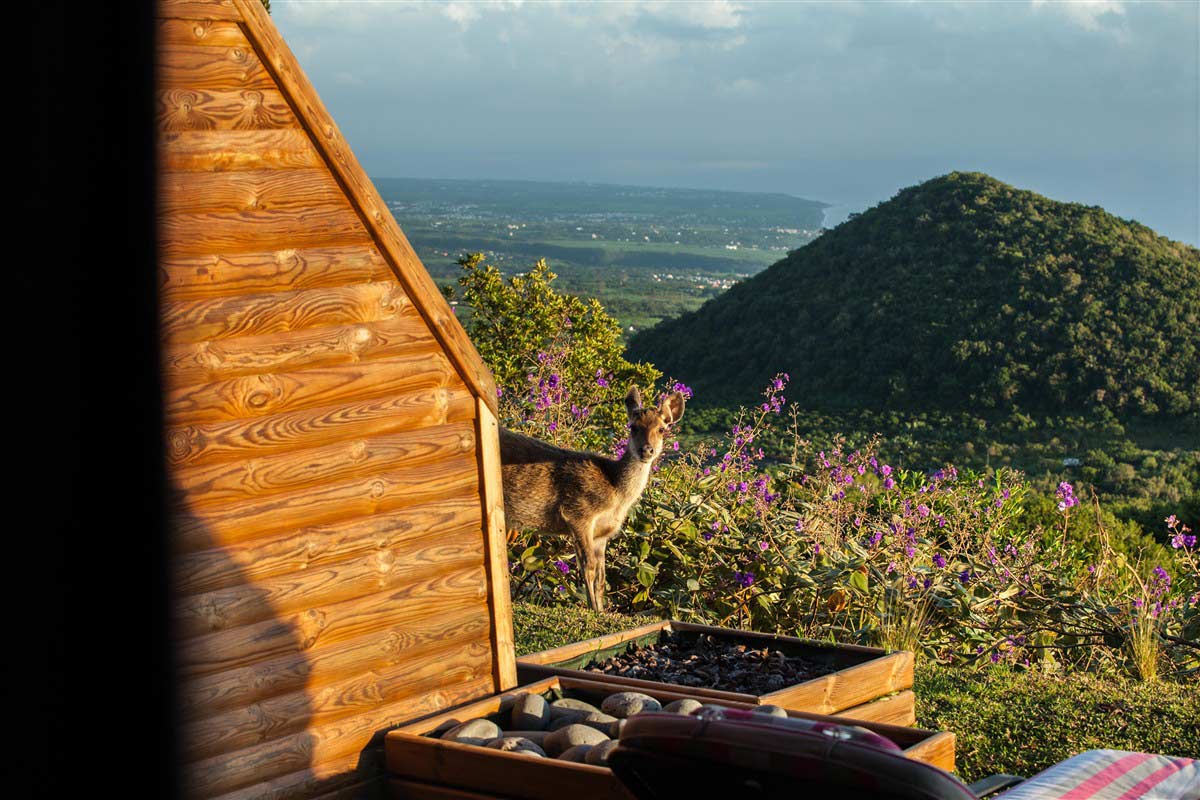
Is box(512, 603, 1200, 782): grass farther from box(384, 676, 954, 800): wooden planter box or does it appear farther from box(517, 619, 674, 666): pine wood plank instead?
box(384, 676, 954, 800): wooden planter box

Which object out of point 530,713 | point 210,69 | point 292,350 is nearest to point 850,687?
point 530,713

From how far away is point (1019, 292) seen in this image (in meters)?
28.4

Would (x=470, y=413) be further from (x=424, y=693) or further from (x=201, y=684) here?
(x=201, y=684)

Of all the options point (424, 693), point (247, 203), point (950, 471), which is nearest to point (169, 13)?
point (247, 203)

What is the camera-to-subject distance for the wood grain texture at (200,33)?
419cm

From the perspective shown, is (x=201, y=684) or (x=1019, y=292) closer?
(x=201, y=684)

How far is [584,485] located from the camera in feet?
26.8

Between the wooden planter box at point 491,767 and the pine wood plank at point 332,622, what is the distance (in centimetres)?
42

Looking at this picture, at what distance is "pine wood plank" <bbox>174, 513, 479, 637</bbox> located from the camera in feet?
13.8

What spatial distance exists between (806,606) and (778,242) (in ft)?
150

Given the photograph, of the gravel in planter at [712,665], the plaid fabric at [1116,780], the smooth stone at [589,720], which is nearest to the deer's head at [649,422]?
the gravel in planter at [712,665]

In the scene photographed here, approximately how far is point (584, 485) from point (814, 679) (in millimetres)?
3116

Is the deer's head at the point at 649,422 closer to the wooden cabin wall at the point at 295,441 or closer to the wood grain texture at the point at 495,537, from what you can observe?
the wood grain texture at the point at 495,537

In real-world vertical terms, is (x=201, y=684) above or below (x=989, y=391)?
above
